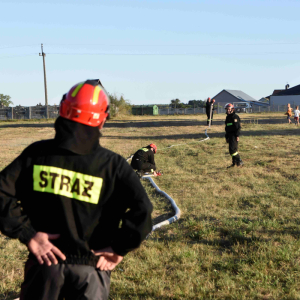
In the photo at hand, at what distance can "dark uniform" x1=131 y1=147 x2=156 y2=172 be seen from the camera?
405 inches

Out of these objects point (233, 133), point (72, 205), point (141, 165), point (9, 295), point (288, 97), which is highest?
point (288, 97)

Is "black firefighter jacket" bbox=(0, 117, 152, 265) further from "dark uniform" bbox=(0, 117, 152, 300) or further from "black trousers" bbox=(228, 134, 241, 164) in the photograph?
"black trousers" bbox=(228, 134, 241, 164)

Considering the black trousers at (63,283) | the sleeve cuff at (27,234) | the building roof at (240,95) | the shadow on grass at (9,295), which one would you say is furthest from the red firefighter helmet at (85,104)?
the building roof at (240,95)

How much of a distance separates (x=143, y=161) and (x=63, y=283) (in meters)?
8.34

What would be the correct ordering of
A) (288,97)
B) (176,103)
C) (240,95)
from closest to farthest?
(288,97)
(240,95)
(176,103)

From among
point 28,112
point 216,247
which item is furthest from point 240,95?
point 216,247

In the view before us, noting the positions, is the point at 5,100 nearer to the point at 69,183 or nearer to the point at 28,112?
the point at 28,112

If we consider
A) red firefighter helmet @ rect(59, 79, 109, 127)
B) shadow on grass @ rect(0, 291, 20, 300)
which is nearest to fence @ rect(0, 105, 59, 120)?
shadow on grass @ rect(0, 291, 20, 300)

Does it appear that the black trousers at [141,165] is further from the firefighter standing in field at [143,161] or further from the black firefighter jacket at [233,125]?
the black firefighter jacket at [233,125]

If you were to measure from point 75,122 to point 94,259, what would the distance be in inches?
29.4

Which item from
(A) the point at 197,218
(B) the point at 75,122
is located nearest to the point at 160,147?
(A) the point at 197,218

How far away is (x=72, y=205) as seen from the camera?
2029 mm

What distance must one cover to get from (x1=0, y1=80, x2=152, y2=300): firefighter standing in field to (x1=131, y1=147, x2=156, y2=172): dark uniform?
8.18m

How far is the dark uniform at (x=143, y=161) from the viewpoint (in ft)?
33.7
